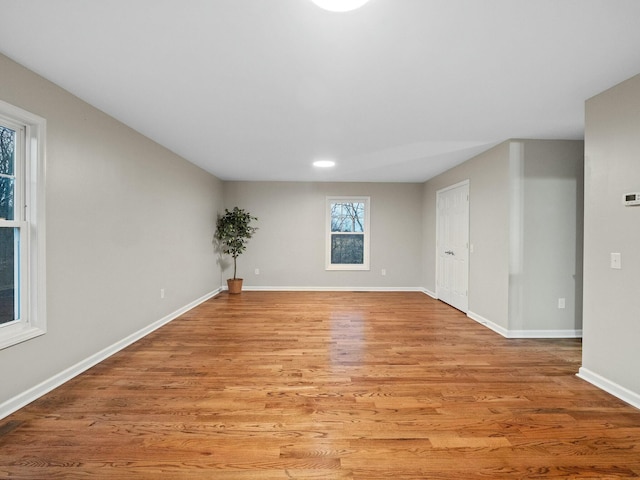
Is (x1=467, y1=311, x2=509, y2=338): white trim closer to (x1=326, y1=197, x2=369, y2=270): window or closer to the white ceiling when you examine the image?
the white ceiling

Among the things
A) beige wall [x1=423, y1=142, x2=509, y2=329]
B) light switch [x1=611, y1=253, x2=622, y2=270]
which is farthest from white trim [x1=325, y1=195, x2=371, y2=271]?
light switch [x1=611, y1=253, x2=622, y2=270]

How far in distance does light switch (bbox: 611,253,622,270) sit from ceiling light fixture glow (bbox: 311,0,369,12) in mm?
2484

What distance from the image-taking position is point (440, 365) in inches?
117

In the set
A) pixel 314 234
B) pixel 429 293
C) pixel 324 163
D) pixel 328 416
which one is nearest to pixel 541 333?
pixel 429 293

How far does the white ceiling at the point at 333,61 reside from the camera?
1680 mm

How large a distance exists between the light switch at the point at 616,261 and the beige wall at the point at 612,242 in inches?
1.1

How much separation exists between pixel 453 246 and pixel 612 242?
9.70 feet

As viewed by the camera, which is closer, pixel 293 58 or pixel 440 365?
pixel 293 58

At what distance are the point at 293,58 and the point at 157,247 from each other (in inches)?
116

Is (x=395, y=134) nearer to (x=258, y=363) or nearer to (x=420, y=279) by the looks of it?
(x=258, y=363)

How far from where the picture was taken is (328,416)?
2.12 meters

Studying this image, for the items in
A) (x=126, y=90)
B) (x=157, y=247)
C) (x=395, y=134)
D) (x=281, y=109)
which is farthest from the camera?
(x=157, y=247)

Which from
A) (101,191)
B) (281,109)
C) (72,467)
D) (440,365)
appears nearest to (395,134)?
(281,109)

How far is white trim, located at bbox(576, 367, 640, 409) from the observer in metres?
2.29
